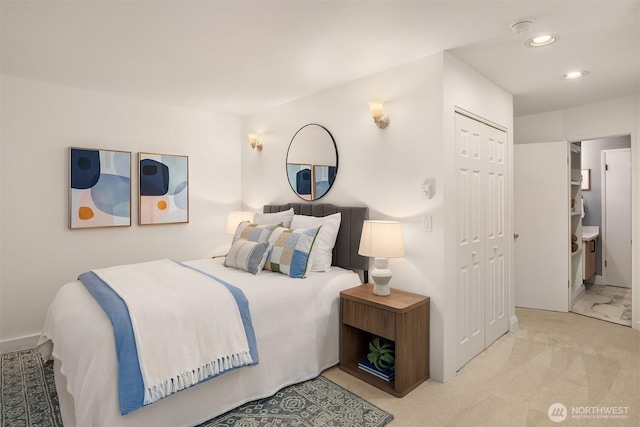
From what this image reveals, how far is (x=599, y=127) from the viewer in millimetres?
3961

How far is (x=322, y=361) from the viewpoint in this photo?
2756mm

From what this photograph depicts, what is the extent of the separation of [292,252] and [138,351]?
4.31 feet

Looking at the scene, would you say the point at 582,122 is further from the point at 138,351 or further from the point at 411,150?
the point at 138,351

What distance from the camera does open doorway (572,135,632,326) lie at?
5199 mm

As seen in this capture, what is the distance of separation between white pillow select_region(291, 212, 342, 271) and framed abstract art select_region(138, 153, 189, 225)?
1.73m

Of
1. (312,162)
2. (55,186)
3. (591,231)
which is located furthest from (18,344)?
(591,231)

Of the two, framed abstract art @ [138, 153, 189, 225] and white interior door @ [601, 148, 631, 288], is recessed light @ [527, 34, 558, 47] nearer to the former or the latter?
framed abstract art @ [138, 153, 189, 225]

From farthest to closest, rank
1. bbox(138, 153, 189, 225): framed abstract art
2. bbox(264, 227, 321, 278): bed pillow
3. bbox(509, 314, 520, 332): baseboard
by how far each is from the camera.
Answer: bbox(138, 153, 189, 225): framed abstract art
bbox(509, 314, 520, 332): baseboard
bbox(264, 227, 321, 278): bed pillow

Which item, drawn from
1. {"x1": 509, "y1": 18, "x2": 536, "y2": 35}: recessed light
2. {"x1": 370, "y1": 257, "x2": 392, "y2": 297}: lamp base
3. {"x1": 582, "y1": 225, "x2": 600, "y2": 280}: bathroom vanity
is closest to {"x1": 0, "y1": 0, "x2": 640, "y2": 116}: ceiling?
{"x1": 509, "y1": 18, "x2": 536, "y2": 35}: recessed light

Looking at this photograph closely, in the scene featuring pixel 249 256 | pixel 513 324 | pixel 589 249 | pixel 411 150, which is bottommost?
pixel 513 324

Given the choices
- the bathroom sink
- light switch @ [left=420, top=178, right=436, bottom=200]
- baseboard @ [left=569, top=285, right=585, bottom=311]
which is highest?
light switch @ [left=420, top=178, right=436, bottom=200]

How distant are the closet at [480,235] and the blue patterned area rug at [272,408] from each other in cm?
101

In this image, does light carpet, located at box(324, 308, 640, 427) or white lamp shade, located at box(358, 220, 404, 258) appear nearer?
light carpet, located at box(324, 308, 640, 427)

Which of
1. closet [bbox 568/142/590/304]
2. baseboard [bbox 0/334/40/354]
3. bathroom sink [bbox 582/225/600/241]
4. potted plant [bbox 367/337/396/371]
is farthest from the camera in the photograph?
bathroom sink [bbox 582/225/600/241]
